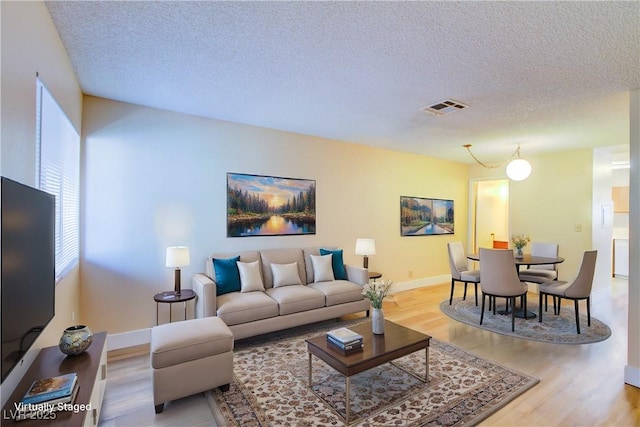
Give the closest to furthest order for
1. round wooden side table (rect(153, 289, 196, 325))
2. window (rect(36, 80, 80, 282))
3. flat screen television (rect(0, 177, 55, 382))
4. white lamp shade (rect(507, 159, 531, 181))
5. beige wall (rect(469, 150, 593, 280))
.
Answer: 1. flat screen television (rect(0, 177, 55, 382))
2. window (rect(36, 80, 80, 282))
3. round wooden side table (rect(153, 289, 196, 325))
4. white lamp shade (rect(507, 159, 531, 181))
5. beige wall (rect(469, 150, 593, 280))

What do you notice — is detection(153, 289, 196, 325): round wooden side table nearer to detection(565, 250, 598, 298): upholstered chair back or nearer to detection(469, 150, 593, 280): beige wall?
detection(565, 250, 598, 298): upholstered chair back

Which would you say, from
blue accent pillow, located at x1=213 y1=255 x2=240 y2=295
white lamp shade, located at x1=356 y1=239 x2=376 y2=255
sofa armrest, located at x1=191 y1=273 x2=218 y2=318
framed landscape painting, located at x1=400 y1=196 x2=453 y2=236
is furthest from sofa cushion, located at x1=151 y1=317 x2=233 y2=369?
framed landscape painting, located at x1=400 y1=196 x2=453 y2=236

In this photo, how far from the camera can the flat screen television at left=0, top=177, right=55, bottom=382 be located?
1.15 metres

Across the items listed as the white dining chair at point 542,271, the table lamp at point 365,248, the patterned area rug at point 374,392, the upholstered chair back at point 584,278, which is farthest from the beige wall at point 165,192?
the upholstered chair back at point 584,278

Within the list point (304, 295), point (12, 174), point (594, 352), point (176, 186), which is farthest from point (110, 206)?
point (594, 352)

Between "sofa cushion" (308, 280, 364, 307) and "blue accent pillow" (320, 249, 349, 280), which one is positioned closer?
"sofa cushion" (308, 280, 364, 307)

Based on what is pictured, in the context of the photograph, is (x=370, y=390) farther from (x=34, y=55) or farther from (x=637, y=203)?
(x=34, y=55)

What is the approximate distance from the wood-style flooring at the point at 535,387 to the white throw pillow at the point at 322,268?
3.54ft

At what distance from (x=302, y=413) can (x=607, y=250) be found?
249 inches

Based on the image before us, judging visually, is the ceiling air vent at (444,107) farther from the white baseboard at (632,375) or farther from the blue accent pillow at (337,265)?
the white baseboard at (632,375)

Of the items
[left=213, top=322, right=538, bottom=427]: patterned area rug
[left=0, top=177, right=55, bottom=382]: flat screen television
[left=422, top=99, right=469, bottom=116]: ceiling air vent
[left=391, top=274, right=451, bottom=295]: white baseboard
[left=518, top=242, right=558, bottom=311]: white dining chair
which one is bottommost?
[left=213, top=322, right=538, bottom=427]: patterned area rug

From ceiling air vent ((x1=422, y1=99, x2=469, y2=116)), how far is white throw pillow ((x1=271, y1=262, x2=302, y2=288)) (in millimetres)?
2491

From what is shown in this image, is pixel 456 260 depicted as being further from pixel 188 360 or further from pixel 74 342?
pixel 74 342

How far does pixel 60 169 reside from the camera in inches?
97.3
